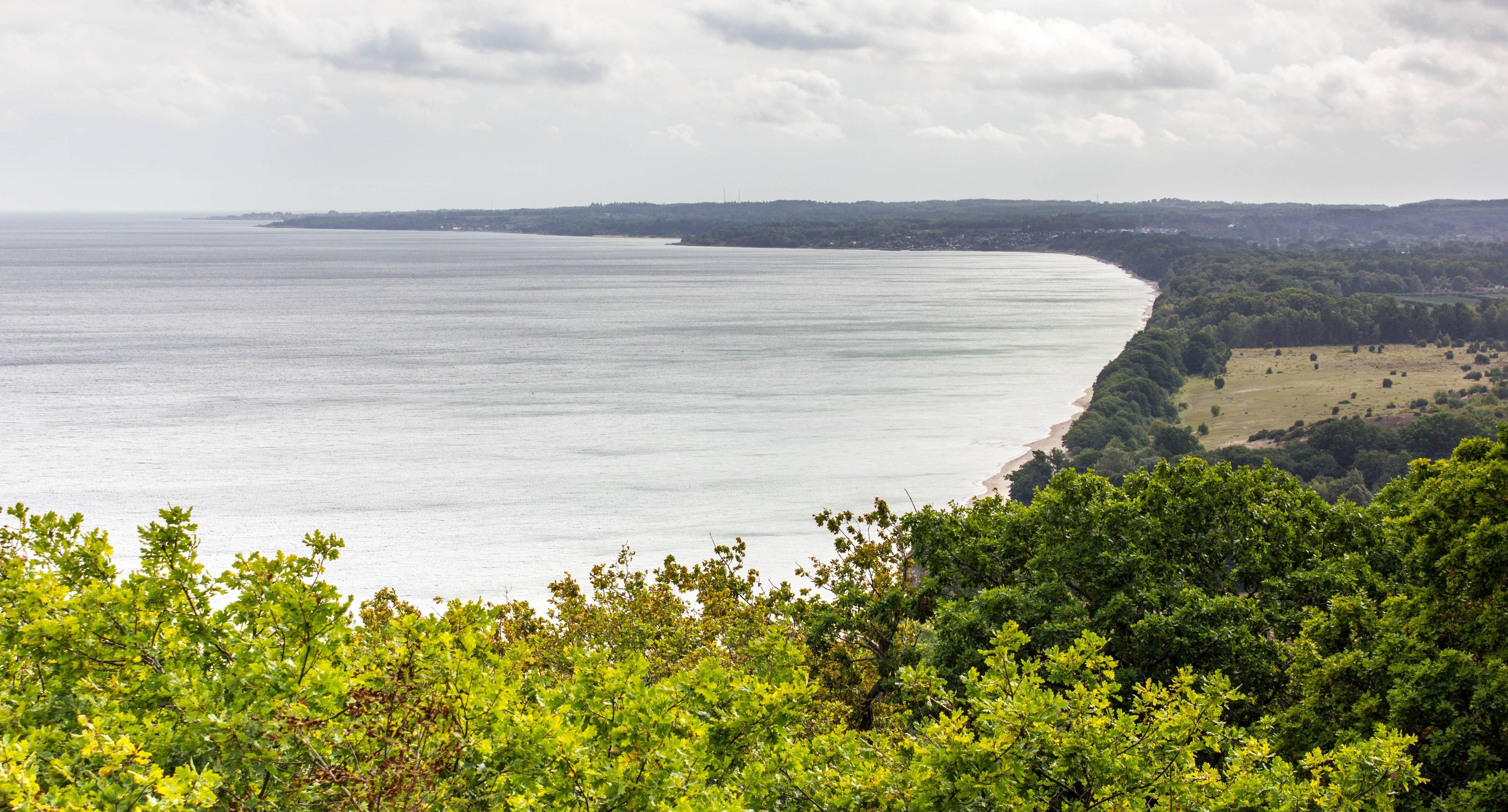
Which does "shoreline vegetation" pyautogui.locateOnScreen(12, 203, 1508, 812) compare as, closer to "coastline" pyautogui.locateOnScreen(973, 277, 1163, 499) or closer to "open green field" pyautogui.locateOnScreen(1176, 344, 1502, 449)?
"coastline" pyautogui.locateOnScreen(973, 277, 1163, 499)

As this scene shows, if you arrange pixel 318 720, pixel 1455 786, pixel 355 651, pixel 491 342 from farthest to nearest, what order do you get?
1. pixel 491 342
2. pixel 1455 786
3. pixel 355 651
4. pixel 318 720

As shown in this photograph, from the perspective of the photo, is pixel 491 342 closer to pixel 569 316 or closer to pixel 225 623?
pixel 569 316

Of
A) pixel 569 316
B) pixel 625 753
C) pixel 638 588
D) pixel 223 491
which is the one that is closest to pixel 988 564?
pixel 638 588

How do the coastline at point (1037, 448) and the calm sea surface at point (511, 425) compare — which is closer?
the calm sea surface at point (511, 425)

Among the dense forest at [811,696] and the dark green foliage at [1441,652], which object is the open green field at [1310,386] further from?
the dark green foliage at [1441,652]

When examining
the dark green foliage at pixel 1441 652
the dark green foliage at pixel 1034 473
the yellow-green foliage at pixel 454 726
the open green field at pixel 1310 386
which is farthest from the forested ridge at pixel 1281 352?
the yellow-green foliage at pixel 454 726

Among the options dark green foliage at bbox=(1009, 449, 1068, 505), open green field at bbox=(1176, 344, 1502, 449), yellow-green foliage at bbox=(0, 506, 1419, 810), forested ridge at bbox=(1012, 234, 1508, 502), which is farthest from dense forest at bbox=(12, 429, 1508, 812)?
open green field at bbox=(1176, 344, 1502, 449)
